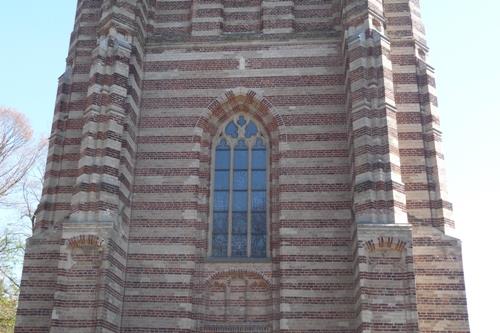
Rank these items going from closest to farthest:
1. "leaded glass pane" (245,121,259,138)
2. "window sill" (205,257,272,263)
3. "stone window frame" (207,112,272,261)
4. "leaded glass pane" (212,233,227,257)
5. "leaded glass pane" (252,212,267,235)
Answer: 1. "window sill" (205,257,272,263)
2. "stone window frame" (207,112,272,261)
3. "leaded glass pane" (212,233,227,257)
4. "leaded glass pane" (252,212,267,235)
5. "leaded glass pane" (245,121,259,138)

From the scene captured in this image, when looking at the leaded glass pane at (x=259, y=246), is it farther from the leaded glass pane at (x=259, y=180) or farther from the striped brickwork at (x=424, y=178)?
the striped brickwork at (x=424, y=178)

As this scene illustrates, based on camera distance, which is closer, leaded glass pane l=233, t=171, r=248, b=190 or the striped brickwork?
the striped brickwork

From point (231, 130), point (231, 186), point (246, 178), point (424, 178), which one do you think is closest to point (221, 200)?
point (231, 186)

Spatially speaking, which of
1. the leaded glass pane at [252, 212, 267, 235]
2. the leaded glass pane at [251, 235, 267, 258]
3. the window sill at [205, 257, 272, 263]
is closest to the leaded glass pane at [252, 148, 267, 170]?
the leaded glass pane at [252, 212, 267, 235]

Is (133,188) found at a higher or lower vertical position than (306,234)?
higher

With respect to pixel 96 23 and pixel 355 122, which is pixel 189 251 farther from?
pixel 96 23

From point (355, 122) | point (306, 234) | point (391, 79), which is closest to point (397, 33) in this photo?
point (391, 79)

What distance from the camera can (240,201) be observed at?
60.6 feet

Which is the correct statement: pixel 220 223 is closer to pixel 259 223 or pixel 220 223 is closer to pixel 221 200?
pixel 221 200

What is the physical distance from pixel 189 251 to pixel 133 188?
256 centimetres

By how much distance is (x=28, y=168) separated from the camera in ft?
93.8

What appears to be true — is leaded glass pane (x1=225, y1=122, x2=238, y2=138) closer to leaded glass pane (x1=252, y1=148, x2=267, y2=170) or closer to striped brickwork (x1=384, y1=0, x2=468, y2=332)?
leaded glass pane (x1=252, y1=148, x2=267, y2=170)

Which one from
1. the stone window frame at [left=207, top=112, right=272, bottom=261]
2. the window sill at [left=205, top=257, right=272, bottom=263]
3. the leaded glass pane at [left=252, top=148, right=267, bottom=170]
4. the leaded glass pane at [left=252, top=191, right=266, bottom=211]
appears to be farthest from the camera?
the leaded glass pane at [left=252, top=148, right=267, bottom=170]

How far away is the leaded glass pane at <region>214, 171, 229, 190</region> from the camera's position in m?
18.7
